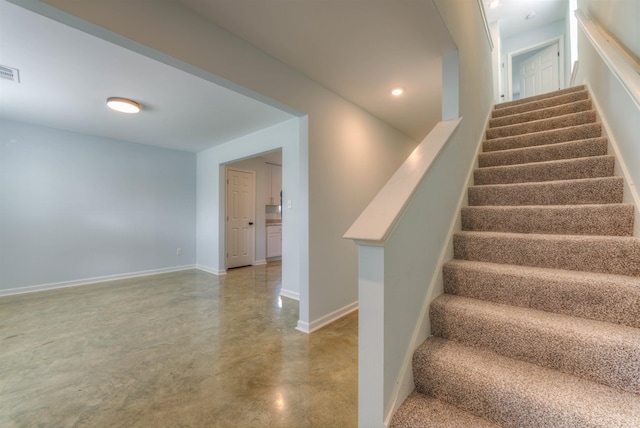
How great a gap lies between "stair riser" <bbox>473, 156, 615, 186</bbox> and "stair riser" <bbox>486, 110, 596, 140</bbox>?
2.81 feet

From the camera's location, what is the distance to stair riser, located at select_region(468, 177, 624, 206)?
5.35 feet

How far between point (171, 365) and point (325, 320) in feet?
4.71

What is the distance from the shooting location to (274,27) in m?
1.89

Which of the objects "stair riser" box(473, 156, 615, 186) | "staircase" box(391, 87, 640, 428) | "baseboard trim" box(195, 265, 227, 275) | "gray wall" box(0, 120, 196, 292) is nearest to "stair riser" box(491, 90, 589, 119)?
"staircase" box(391, 87, 640, 428)

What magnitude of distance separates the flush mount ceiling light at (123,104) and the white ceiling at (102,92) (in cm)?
8

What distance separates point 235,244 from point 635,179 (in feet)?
17.9

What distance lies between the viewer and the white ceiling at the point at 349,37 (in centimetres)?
171

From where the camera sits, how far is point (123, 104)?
2977 mm

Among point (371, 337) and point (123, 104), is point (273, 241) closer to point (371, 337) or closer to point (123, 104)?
point (123, 104)

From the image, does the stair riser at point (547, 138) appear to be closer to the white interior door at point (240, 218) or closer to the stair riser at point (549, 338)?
the stair riser at point (549, 338)

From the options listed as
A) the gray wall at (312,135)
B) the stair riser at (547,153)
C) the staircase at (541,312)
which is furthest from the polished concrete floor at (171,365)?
the stair riser at (547,153)

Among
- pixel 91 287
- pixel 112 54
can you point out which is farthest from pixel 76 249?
pixel 112 54

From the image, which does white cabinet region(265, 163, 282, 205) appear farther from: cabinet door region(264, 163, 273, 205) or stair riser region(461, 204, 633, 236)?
stair riser region(461, 204, 633, 236)

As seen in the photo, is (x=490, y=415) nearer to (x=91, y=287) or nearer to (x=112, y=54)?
(x=112, y=54)
